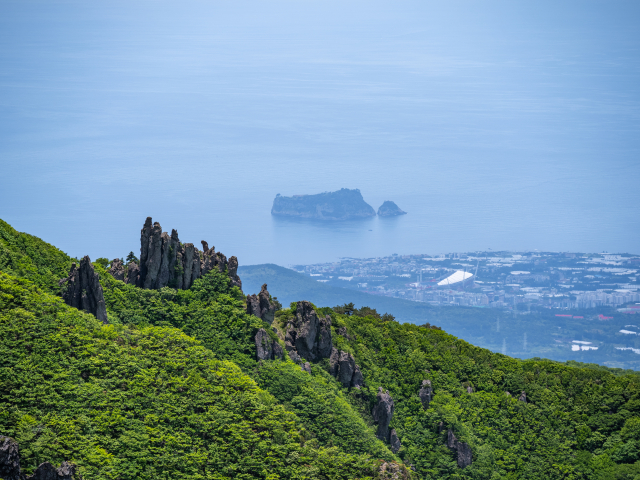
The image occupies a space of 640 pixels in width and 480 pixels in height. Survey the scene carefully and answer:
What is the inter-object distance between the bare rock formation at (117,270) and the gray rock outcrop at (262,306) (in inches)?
485

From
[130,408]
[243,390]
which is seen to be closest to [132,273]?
[243,390]

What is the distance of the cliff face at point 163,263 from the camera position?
7006cm

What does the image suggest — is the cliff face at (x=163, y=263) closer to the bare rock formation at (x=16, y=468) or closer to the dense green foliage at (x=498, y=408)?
the dense green foliage at (x=498, y=408)

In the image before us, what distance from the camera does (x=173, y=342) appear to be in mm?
59219

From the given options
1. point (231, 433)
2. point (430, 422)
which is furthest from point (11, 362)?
point (430, 422)

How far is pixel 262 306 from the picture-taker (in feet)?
234

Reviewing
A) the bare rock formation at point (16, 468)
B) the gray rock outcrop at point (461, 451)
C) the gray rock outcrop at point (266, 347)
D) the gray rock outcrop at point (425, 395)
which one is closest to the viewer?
the bare rock formation at point (16, 468)

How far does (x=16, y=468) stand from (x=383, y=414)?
36827mm

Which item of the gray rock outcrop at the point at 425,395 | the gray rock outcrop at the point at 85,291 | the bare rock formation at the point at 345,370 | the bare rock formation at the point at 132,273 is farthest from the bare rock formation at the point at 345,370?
the gray rock outcrop at the point at 85,291

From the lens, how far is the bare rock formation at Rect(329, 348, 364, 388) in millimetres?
70562

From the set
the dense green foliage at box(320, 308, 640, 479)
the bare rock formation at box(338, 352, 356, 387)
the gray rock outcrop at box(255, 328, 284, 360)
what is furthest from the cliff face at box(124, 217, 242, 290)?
the dense green foliage at box(320, 308, 640, 479)

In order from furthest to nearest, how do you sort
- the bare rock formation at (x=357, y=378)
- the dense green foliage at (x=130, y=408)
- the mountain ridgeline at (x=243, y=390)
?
the bare rock formation at (x=357, y=378), the mountain ridgeline at (x=243, y=390), the dense green foliage at (x=130, y=408)

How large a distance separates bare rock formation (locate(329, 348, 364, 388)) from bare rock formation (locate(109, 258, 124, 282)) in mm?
21305

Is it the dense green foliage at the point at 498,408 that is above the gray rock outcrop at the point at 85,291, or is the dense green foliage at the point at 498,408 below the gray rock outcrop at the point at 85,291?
below
